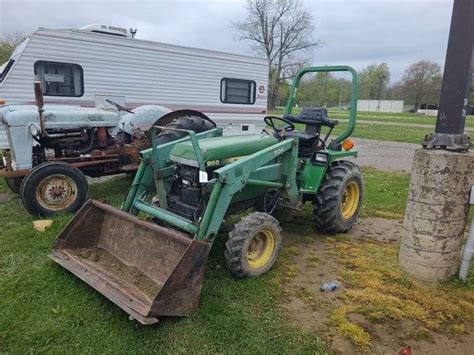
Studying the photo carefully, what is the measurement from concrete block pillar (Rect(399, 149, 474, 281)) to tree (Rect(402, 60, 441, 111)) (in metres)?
59.0

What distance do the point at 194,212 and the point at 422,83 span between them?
63305 millimetres

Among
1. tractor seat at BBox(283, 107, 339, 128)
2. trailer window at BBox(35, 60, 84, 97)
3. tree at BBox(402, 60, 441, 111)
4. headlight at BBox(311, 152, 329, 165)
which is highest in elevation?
tree at BBox(402, 60, 441, 111)

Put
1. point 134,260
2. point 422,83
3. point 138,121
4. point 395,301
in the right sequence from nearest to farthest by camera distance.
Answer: point 395,301, point 134,260, point 138,121, point 422,83

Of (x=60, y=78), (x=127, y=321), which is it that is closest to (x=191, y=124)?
(x=127, y=321)

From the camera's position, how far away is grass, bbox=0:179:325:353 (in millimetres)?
2623

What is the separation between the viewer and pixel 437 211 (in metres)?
3.47

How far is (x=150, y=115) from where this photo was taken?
6.40 metres

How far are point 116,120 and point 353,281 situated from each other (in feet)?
14.7

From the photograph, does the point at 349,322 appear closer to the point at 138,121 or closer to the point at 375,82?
the point at 138,121

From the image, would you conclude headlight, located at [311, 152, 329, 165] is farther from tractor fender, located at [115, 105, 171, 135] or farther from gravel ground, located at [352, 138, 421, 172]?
gravel ground, located at [352, 138, 421, 172]

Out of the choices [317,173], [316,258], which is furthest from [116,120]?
[316,258]

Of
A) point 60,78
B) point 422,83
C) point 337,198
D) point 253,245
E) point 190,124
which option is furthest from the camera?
point 422,83

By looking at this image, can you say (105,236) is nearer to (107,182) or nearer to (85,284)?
(85,284)

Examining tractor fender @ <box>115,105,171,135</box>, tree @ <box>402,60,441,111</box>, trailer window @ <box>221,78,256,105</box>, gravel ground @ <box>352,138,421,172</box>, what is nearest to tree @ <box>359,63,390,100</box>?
tree @ <box>402,60,441,111</box>
